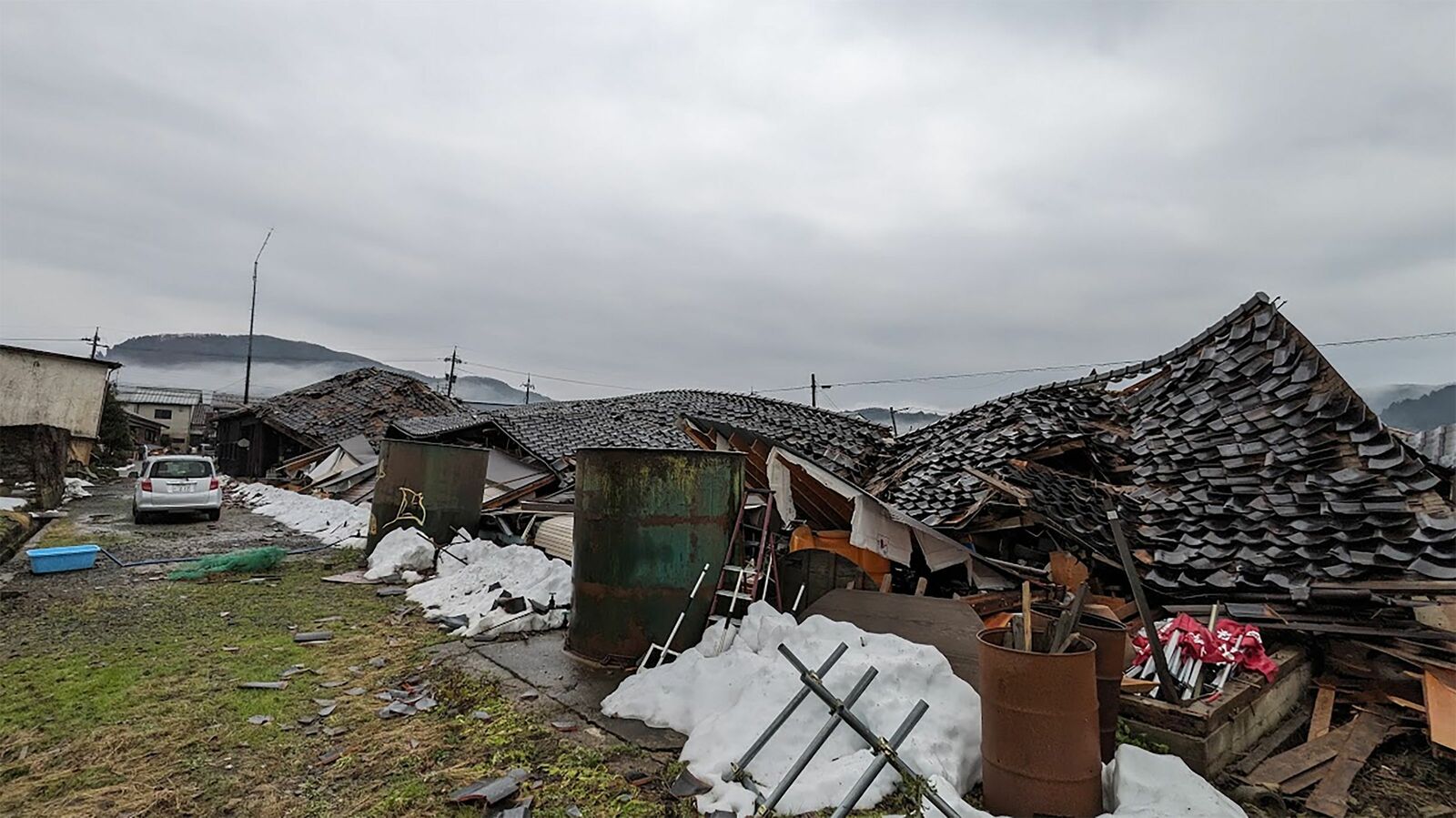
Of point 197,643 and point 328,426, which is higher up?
point 328,426

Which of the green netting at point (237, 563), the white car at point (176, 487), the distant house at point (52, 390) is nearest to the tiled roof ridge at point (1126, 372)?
the green netting at point (237, 563)

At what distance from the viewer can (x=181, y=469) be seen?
1580 cm

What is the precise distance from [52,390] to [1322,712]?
83.0ft

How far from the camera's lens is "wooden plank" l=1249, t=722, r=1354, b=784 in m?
4.32

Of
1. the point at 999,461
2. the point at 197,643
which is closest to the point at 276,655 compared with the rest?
the point at 197,643

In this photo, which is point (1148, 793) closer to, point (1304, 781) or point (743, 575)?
point (1304, 781)

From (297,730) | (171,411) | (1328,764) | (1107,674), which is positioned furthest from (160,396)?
(1328,764)

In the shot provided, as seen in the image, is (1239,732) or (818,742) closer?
(818,742)

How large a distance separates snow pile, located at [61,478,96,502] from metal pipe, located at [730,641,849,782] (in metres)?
24.5

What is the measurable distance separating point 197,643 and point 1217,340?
12629 millimetres

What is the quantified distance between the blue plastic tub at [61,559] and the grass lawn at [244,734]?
9.42 feet

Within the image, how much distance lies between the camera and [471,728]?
4699 mm

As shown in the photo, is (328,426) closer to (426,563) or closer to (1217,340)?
(426,563)

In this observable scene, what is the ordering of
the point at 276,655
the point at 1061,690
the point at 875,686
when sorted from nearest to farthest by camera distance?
the point at 1061,690, the point at 875,686, the point at 276,655
